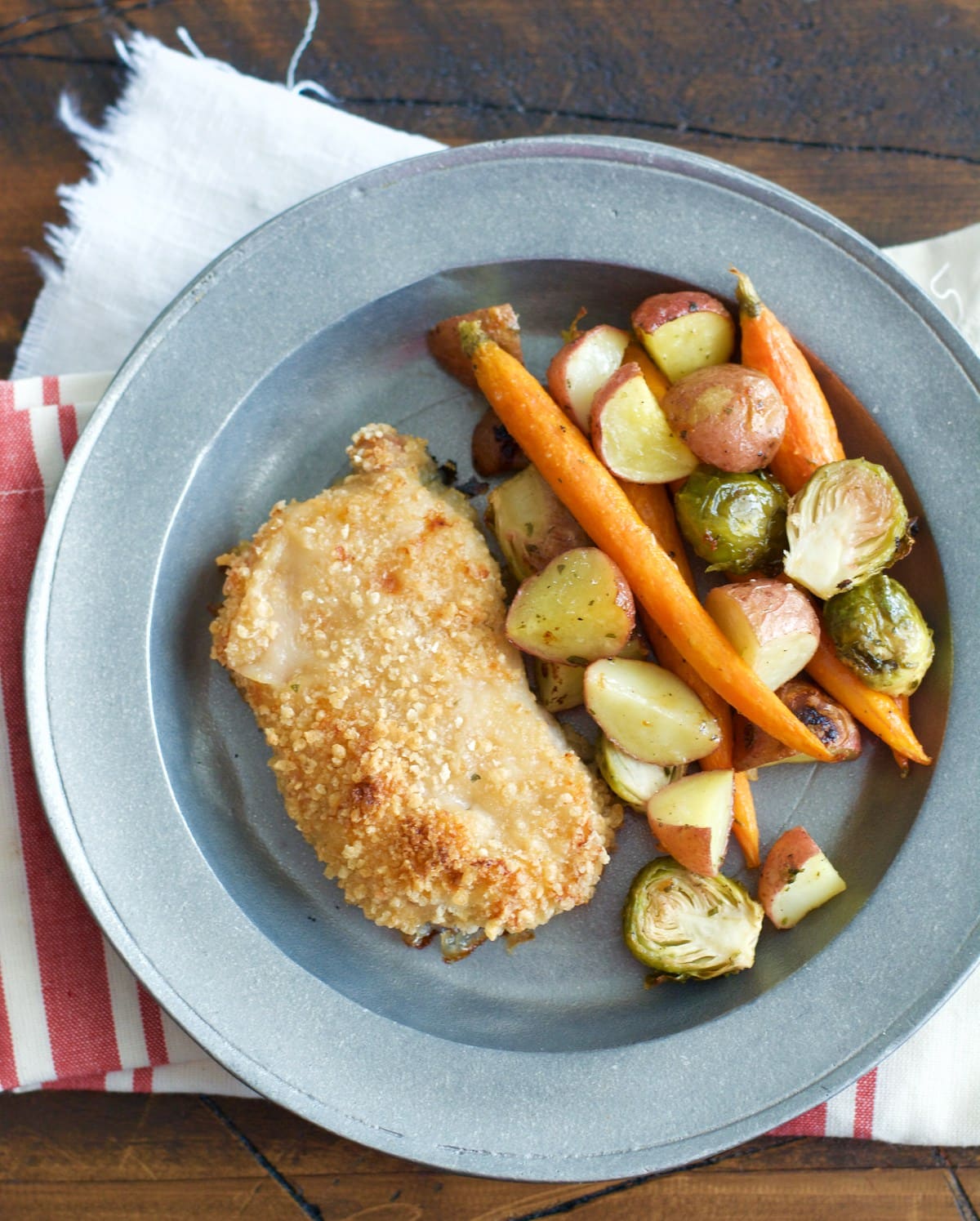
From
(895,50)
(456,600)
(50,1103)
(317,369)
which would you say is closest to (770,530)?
(456,600)

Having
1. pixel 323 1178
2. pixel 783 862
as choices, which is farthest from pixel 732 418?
pixel 323 1178

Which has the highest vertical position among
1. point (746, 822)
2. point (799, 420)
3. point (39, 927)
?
point (799, 420)

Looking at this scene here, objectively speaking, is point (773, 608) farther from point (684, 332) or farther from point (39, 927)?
point (39, 927)

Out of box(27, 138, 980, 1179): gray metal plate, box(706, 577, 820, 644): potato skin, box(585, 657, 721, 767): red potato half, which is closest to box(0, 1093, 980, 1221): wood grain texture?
box(27, 138, 980, 1179): gray metal plate

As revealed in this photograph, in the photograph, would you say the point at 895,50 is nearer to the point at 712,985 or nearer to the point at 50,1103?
the point at 712,985

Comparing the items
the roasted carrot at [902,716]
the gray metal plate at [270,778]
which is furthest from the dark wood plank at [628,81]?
the roasted carrot at [902,716]

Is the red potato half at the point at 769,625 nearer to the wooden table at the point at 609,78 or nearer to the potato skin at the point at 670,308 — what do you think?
the potato skin at the point at 670,308

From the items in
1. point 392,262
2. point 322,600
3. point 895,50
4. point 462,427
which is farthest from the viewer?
point 895,50
